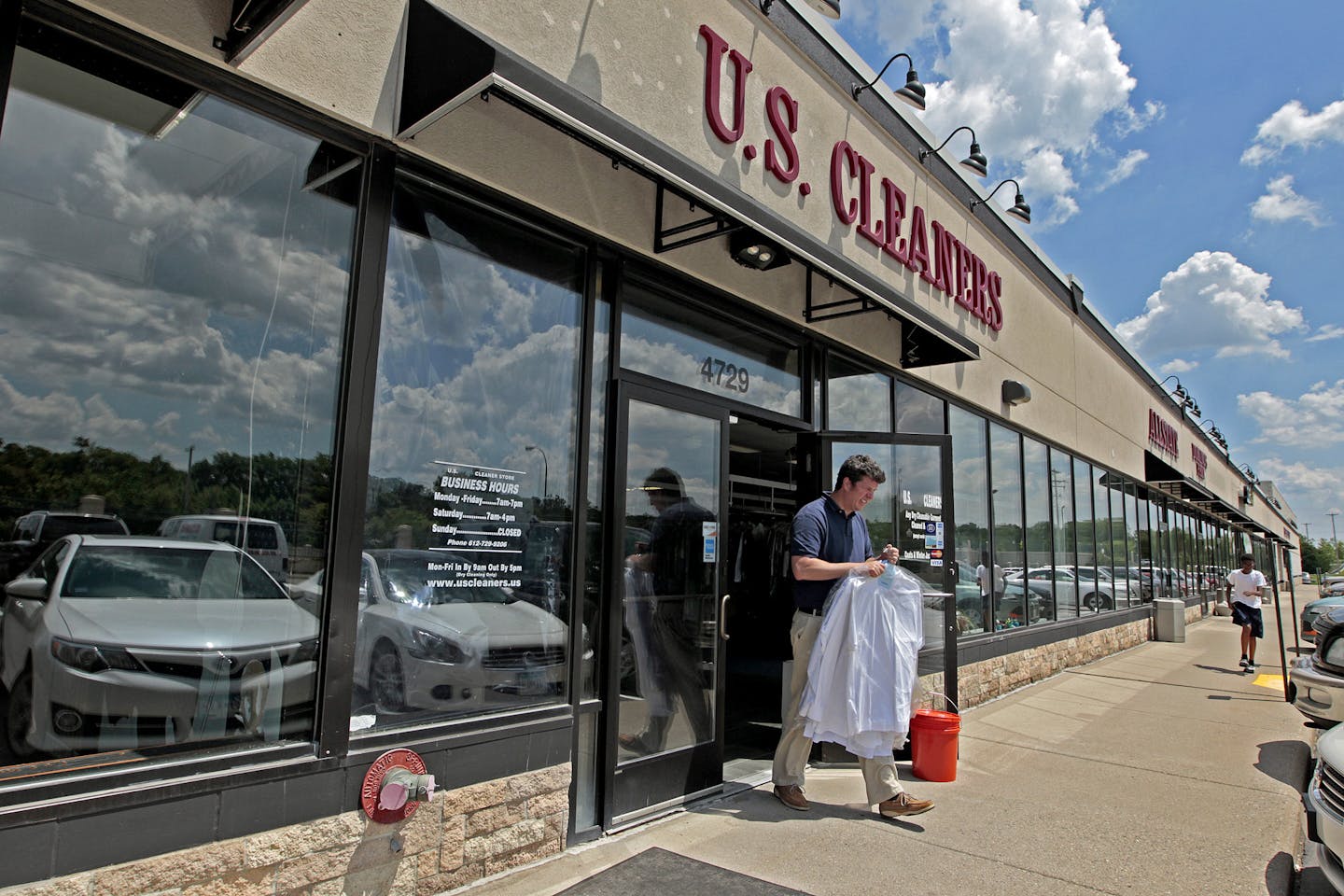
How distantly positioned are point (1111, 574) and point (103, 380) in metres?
15.2

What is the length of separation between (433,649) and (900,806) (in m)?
2.90

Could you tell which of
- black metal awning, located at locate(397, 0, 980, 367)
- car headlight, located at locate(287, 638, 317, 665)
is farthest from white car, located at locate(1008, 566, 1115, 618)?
car headlight, located at locate(287, 638, 317, 665)

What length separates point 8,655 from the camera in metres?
2.51

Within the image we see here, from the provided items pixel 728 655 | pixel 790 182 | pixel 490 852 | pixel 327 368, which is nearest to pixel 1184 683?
pixel 728 655

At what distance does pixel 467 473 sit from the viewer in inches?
149

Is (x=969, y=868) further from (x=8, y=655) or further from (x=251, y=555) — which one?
(x=8, y=655)

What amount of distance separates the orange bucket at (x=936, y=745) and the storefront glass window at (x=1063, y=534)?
658cm

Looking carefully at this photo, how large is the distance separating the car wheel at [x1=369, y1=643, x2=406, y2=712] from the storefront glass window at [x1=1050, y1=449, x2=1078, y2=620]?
10.1 m

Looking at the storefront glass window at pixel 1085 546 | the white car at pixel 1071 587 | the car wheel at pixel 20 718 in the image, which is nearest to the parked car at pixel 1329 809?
the car wheel at pixel 20 718

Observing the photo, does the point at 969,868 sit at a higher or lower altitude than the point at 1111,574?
lower

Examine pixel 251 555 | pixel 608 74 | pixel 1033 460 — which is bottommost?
pixel 251 555

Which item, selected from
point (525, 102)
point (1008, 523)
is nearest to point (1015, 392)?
point (1008, 523)

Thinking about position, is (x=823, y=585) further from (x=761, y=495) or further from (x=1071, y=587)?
(x=1071, y=587)

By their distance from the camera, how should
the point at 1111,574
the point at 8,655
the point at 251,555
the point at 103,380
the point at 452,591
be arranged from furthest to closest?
the point at 1111,574
the point at 452,591
the point at 251,555
the point at 103,380
the point at 8,655
